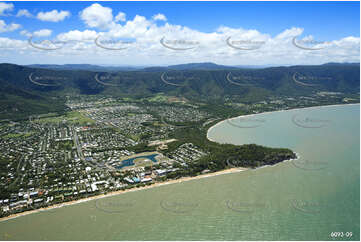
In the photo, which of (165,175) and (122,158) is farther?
(122,158)

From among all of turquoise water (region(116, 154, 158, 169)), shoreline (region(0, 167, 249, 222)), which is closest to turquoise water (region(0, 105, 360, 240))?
shoreline (region(0, 167, 249, 222))

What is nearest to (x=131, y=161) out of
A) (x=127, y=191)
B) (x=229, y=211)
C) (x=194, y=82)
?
(x=127, y=191)

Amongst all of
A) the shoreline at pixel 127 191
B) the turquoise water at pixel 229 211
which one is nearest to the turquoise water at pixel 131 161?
the shoreline at pixel 127 191

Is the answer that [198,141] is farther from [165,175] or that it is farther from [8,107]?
[8,107]

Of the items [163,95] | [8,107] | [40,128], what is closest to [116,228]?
[40,128]

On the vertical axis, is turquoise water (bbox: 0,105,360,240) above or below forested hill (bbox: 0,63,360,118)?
below

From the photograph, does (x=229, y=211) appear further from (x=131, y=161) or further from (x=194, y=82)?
(x=194, y=82)

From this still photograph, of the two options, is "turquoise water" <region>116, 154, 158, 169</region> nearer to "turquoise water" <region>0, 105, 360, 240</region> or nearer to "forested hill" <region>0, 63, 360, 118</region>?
"turquoise water" <region>0, 105, 360, 240</region>
